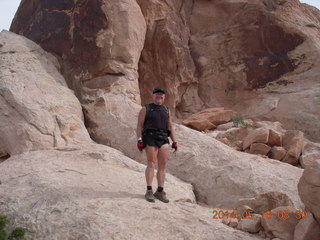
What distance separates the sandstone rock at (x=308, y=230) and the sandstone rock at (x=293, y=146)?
406cm

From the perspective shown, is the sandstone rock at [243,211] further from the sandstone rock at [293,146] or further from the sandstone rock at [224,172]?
the sandstone rock at [293,146]

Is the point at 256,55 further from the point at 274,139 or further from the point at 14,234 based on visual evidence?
the point at 14,234

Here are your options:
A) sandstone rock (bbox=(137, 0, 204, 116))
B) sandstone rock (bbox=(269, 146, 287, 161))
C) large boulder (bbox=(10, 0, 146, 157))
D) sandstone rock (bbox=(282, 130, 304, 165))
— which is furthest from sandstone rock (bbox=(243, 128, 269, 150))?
sandstone rock (bbox=(137, 0, 204, 116))

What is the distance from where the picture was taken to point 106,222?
308cm

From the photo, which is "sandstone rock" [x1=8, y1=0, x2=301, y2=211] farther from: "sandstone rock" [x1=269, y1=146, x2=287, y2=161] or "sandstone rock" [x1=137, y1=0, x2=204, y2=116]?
"sandstone rock" [x1=269, y1=146, x2=287, y2=161]

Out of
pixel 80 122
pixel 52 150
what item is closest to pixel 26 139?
pixel 52 150

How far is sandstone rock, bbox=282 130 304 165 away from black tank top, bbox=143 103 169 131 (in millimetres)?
3821

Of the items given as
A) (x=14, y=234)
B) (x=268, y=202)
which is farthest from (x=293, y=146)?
(x=14, y=234)

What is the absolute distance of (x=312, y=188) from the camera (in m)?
2.81

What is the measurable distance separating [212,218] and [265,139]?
380cm

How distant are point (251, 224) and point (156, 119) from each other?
1.50m

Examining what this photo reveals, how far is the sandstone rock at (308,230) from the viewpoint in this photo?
2.83m

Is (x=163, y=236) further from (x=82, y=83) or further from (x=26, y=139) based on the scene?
(x=82, y=83)

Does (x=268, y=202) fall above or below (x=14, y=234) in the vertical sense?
above
